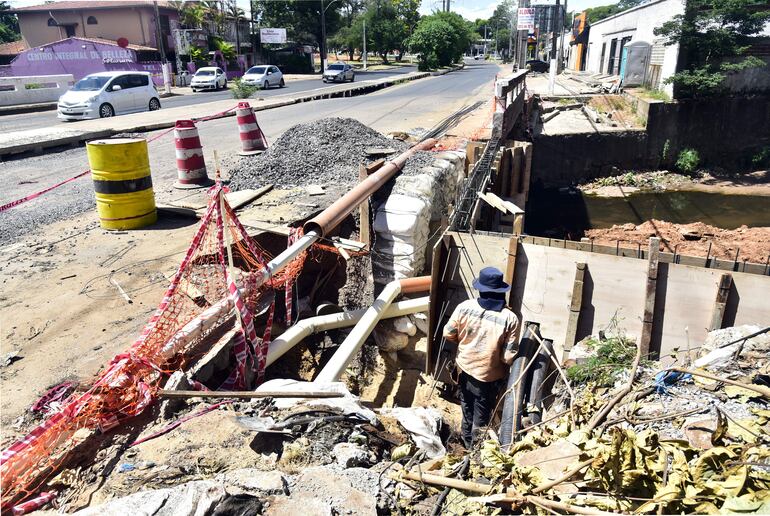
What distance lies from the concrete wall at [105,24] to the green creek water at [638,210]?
37136 mm

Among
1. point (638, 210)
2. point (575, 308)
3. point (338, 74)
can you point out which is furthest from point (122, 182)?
point (338, 74)

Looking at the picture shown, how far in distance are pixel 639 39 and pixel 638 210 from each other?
44.5ft

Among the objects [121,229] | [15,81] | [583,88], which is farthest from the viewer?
[583,88]

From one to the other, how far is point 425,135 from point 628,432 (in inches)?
430

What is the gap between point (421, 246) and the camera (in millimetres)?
7539

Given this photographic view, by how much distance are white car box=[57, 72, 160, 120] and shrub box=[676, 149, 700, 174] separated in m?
21.1

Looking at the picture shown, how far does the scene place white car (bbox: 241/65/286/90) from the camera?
33.4 meters

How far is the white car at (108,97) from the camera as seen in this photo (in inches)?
706

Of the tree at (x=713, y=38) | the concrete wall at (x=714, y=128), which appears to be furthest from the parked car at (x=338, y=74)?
the concrete wall at (x=714, y=128)

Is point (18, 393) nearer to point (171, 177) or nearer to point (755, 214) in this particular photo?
point (171, 177)

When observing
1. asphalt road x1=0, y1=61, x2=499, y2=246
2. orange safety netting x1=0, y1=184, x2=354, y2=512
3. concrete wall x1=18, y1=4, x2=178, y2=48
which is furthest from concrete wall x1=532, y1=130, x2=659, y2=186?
concrete wall x1=18, y1=4, x2=178, y2=48

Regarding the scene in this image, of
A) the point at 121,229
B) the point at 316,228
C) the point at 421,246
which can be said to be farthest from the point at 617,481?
the point at 121,229

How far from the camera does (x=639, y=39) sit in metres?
27.9

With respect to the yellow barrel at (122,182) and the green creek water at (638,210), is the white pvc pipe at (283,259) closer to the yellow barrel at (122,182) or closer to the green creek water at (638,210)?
the yellow barrel at (122,182)
